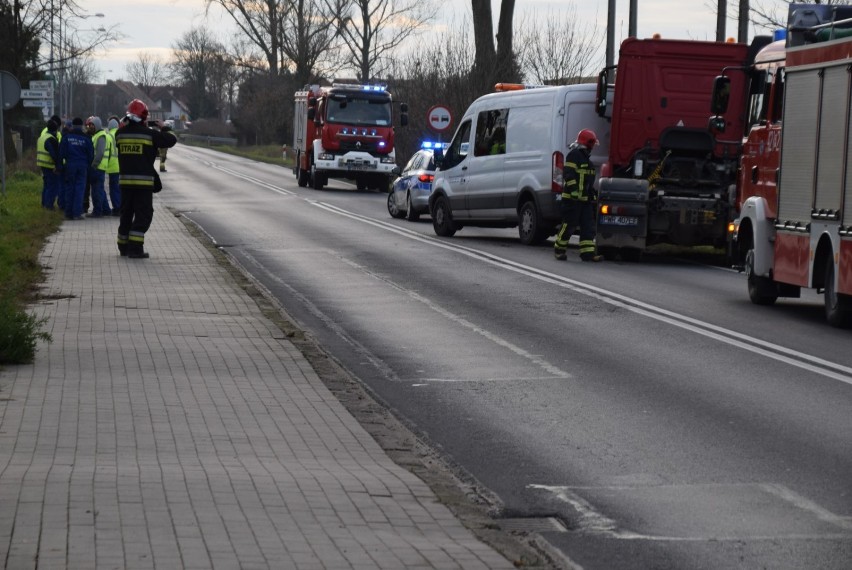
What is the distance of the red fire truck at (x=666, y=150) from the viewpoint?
20.1 m

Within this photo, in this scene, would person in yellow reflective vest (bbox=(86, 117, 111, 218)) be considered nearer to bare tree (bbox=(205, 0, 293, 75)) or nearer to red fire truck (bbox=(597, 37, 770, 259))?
red fire truck (bbox=(597, 37, 770, 259))

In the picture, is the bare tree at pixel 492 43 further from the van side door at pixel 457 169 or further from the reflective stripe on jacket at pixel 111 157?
the van side door at pixel 457 169

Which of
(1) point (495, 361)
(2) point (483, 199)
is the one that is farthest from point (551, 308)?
(2) point (483, 199)

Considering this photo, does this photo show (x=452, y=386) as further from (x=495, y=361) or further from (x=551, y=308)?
(x=551, y=308)

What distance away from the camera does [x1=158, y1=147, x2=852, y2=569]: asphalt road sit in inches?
255

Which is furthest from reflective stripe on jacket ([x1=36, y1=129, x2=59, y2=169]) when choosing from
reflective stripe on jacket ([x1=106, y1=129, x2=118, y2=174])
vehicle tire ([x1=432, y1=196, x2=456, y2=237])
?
vehicle tire ([x1=432, y1=196, x2=456, y2=237])

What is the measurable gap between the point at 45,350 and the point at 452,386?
3.04 metres

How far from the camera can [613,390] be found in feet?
33.1

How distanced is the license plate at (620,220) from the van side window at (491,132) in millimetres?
3575

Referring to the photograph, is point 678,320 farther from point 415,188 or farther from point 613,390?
point 415,188

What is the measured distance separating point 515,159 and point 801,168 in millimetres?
Answer: 8860

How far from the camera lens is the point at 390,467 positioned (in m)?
7.32

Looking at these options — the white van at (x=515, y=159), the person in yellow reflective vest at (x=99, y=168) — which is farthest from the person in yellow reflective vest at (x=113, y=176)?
the white van at (x=515, y=159)

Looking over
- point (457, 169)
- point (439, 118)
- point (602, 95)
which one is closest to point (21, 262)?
point (602, 95)
